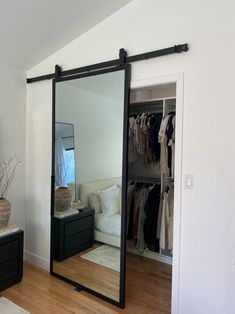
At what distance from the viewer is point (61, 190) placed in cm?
293

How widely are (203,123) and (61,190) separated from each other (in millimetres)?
1720

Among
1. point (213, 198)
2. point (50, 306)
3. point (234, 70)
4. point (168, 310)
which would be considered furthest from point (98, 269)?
point (234, 70)

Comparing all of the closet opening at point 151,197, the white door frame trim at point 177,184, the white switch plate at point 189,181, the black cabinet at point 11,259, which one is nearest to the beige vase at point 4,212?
the black cabinet at point 11,259

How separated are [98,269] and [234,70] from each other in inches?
90.3

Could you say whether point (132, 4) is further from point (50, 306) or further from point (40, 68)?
point (50, 306)

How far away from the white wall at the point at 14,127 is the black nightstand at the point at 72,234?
565 millimetres

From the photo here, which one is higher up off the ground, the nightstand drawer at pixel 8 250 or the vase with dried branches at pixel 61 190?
the vase with dried branches at pixel 61 190

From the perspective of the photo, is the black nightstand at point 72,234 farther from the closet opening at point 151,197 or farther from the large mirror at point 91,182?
the closet opening at point 151,197

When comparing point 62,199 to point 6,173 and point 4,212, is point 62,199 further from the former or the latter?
point 6,173

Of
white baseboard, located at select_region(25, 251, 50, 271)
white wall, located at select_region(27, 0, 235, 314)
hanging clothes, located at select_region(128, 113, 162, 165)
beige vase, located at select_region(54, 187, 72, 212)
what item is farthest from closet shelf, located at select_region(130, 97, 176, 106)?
white baseboard, located at select_region(25, 251, 50, 271)

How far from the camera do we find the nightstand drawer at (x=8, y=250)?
255cm

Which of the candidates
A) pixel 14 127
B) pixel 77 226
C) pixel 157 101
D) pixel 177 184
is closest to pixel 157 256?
pixel 77 226

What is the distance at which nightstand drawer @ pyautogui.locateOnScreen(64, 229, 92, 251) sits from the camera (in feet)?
9.46

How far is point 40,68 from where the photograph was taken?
309 cm
